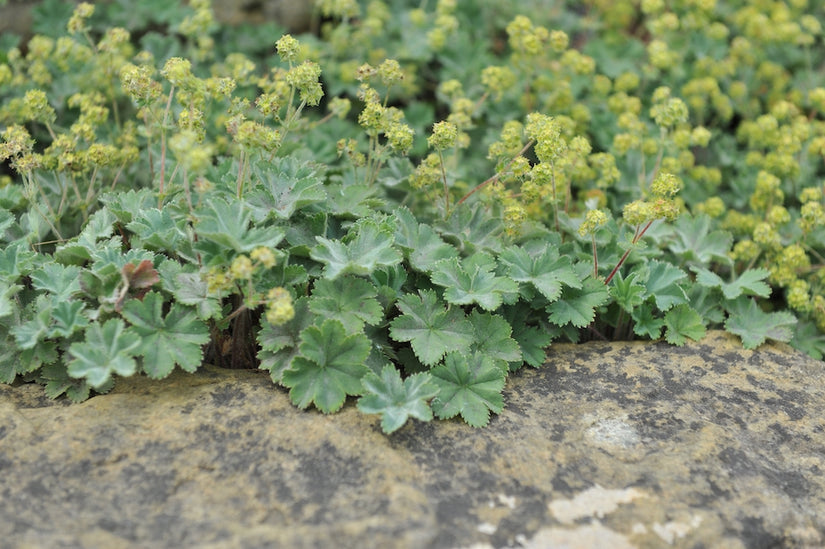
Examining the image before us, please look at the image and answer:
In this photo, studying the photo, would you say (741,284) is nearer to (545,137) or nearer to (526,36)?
(545,137)

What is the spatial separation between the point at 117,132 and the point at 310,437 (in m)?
2.28

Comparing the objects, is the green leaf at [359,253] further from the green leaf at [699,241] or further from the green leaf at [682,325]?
the green leaf at [699,241]

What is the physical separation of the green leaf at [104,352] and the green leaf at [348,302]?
2.01 ft

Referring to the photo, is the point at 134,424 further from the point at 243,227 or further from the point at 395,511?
the point at 395,511

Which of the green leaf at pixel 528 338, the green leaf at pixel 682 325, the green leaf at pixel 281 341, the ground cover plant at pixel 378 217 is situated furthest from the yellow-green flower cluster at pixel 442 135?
the green leaf at pixel 682 325

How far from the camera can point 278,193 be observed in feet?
9.57

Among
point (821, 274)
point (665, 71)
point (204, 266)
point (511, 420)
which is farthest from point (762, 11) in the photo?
point (204, 266)

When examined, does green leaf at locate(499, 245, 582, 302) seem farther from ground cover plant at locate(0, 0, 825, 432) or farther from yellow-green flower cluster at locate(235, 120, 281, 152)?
yellow-green flower cluster at locate(235, 120, 281, 152)

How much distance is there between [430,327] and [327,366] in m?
0.44

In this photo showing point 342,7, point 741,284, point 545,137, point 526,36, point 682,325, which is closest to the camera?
point 545,137

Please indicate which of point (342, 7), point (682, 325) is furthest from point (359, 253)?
Answer: point (342, 7)

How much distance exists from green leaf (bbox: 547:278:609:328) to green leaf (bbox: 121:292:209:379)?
1.35m

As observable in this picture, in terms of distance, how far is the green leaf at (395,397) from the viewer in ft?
8.10

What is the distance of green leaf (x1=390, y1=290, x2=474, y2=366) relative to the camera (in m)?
2.79
